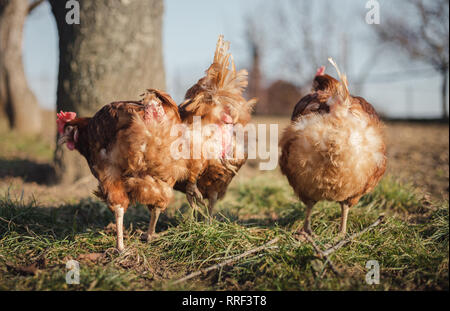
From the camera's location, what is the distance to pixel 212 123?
2852 mm

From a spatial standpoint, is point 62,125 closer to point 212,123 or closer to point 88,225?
point 88,225

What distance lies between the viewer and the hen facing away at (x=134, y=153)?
234cm

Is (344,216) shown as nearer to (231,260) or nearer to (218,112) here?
(231,260)

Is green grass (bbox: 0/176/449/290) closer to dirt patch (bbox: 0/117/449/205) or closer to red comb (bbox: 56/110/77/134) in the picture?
dirt patch (bbox: 0/117/449/205)

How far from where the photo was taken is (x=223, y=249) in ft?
8.11

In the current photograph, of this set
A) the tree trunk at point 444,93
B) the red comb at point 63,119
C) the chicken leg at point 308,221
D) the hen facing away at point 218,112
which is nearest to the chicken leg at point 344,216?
the chicken leg at point 308,221

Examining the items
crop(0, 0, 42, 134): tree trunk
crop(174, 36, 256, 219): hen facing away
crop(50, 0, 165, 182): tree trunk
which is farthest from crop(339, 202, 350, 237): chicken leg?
crop(0, 0, 42, 134): tree trunk

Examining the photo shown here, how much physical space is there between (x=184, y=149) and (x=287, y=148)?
2.92 feet

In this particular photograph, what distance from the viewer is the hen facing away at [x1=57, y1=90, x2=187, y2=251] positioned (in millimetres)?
2340

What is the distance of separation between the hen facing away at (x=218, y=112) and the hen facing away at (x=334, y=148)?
52cm

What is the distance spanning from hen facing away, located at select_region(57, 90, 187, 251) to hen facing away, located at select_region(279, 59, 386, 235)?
3.22 feet

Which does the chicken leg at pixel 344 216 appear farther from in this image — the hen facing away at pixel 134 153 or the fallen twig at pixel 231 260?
the hen facing away at pixel 134 153

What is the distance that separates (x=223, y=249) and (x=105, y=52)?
2801 millimetres
